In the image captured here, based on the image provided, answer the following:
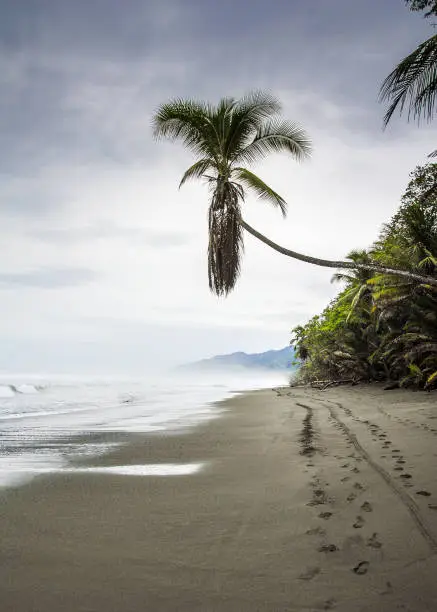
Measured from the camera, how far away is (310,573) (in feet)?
8.94

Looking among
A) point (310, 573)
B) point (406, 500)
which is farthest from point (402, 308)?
point (310, 573)

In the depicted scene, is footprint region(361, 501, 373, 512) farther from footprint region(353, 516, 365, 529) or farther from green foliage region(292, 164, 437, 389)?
green foliage region(292, 164, 437, 389)

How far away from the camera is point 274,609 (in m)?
2.34

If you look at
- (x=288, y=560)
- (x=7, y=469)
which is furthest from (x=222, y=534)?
(x=7, y=469)

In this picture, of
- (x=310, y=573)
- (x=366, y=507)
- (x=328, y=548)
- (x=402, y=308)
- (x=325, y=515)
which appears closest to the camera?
(x=310, y=573)

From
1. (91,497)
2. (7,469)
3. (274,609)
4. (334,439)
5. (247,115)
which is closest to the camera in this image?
(274,609)

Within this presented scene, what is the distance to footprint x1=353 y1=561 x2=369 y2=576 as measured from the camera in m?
2.70

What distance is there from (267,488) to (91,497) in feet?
5.42

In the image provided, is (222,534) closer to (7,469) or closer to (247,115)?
(7,469)

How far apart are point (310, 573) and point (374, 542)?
2.03 feet

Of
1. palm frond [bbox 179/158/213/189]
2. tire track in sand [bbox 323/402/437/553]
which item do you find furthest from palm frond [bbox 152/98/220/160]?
tire track in sand [bbox 323/402/437/553]

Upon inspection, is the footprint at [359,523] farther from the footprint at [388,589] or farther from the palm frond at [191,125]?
the palm frond at [191,125]

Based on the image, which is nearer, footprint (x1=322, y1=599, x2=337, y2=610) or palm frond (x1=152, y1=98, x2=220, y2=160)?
footprint (x1=322, y1=599, x2=337, y2=610)

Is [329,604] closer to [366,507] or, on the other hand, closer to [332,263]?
[366,507]
